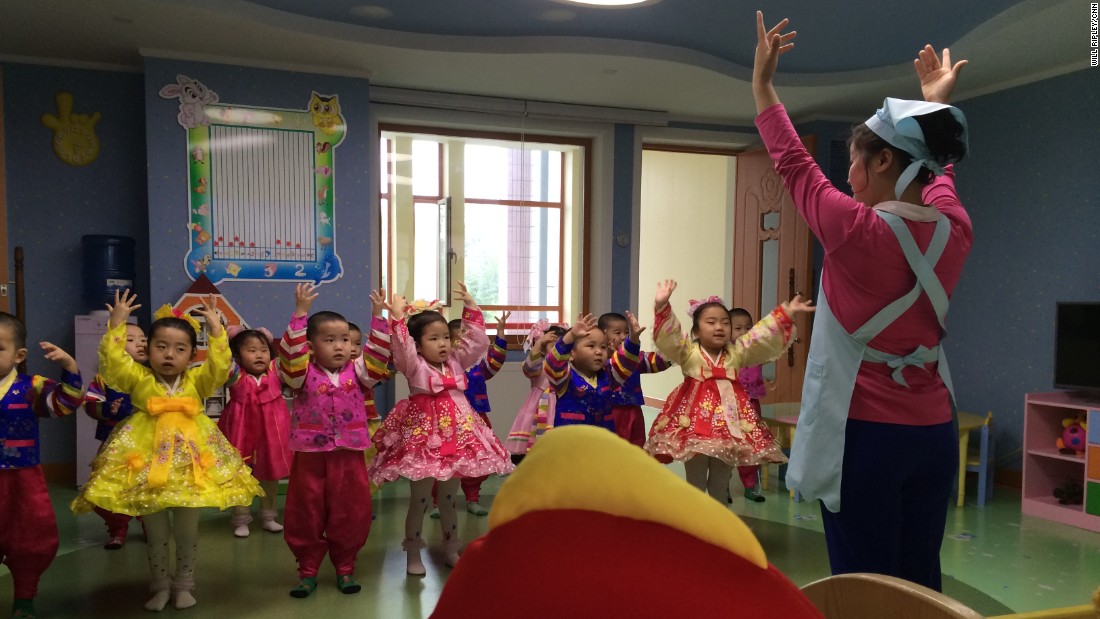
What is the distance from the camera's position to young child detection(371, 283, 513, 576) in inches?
111

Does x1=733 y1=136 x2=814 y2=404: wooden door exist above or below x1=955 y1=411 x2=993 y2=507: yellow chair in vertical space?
above

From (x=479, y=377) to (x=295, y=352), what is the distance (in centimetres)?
124

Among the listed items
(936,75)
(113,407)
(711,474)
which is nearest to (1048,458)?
(711,474)

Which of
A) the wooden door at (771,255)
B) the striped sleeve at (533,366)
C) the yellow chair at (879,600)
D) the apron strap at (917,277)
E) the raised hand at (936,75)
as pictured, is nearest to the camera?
the yellow chair at (879,600)

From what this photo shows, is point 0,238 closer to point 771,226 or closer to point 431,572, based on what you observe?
point 431,572

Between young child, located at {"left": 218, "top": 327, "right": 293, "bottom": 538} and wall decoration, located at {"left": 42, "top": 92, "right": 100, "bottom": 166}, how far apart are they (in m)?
1.83

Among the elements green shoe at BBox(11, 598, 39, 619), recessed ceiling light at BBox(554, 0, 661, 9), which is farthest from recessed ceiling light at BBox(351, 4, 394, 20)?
green shoe at BBox(11, 598, 39, 619)

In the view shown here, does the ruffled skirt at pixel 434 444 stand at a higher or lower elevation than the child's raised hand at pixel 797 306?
lower

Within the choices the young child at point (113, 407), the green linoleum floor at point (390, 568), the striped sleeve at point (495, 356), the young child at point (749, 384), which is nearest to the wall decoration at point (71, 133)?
the young child at point (113, 407)

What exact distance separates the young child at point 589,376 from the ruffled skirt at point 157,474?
4.33 ft

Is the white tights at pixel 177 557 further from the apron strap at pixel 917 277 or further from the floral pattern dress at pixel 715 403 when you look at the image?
the apron strap at pixel 917 277

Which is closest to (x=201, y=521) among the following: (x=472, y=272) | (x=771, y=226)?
(x=472, y=272)

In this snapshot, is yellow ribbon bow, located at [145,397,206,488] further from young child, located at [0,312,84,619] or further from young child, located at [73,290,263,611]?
young child, located at [0,312,84,619]

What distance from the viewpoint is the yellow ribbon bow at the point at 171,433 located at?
2438mm
